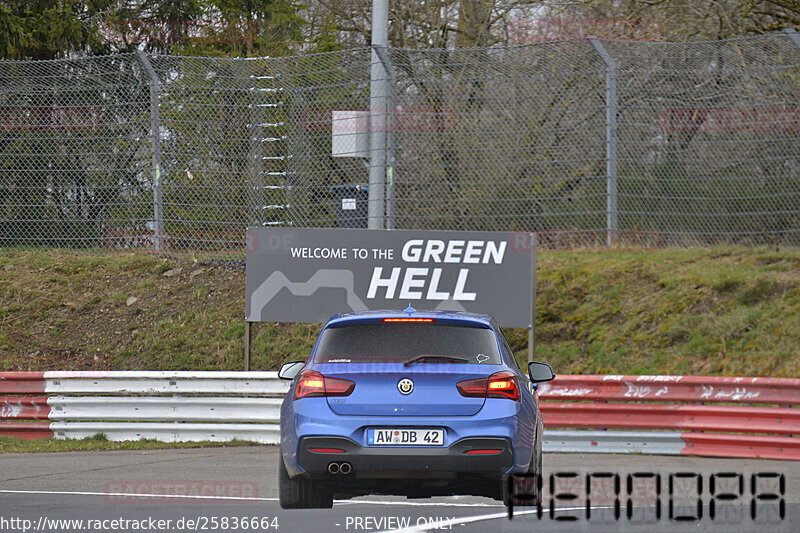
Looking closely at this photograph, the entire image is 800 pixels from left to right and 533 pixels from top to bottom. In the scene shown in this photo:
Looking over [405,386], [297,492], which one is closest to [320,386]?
[405,386]

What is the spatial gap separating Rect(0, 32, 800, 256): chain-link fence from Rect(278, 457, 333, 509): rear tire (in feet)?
29.4

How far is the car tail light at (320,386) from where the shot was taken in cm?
816

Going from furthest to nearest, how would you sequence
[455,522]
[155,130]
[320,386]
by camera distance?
[155,130] < [455,522] < [320,386]

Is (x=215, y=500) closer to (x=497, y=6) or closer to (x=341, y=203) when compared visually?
(x=341, y=203)

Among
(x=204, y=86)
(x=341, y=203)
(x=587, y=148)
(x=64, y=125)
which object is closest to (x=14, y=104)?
(x=64, y=125)

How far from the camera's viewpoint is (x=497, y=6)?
25625 mm

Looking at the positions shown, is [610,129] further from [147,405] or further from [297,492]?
[297,492]

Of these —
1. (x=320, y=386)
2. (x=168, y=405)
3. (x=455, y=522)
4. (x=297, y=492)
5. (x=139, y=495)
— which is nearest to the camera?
(x=320, y=386)

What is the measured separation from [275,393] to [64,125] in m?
6.54

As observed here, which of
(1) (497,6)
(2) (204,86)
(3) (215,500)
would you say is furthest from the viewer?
(1) (497,6)

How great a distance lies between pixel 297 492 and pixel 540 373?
215cm

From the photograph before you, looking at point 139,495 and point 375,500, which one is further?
point 139,495

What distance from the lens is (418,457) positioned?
8.02 m

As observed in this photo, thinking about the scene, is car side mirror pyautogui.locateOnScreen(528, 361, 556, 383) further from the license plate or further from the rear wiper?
the license plate
